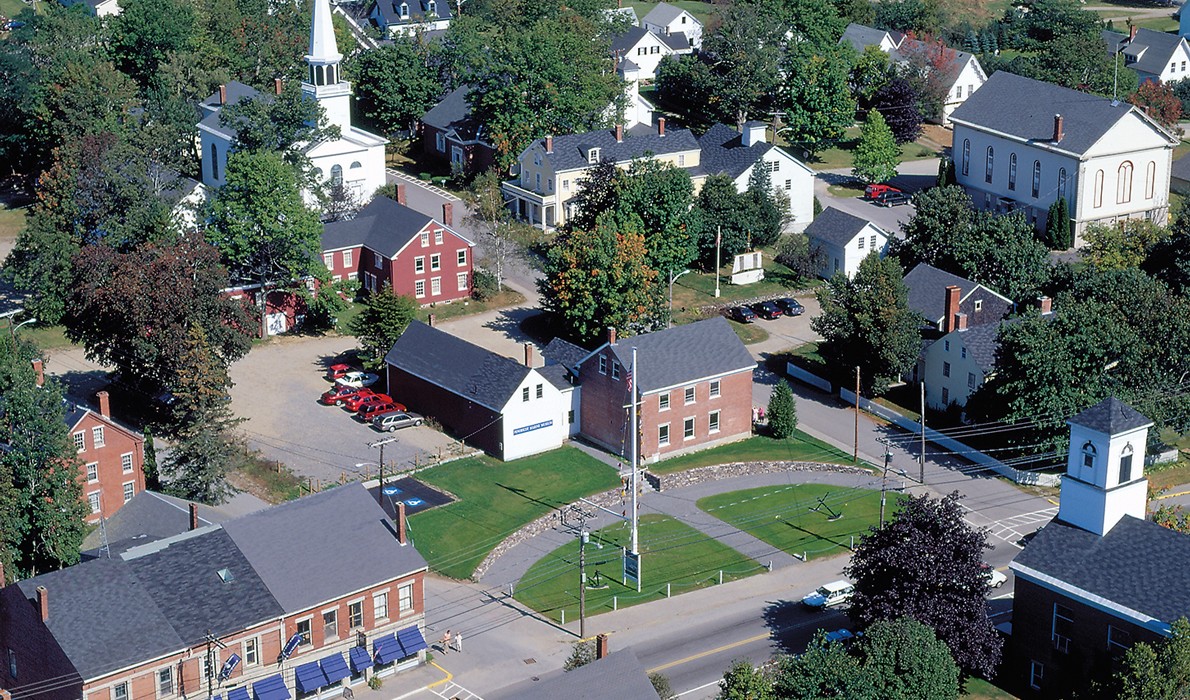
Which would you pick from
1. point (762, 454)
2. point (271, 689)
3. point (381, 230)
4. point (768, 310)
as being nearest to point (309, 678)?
point (271, 689)

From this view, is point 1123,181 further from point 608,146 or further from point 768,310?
point 608,146

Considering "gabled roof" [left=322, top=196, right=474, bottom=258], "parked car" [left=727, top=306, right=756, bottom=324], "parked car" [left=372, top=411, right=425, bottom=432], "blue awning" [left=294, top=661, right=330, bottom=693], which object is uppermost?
"gabled roof" [left=322, top=196, right=474, bottom=258]

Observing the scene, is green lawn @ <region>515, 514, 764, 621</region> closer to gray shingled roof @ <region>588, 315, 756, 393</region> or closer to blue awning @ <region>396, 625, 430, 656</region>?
blue awning @ <region>396, 625, 430, 656</region>

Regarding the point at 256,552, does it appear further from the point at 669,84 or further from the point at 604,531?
the point at 669,84

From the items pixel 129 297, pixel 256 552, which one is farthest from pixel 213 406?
pixel 256 552

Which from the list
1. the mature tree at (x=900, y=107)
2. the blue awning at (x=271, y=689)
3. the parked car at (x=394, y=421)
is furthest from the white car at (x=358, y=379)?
the mature tree at (x=900, y=107)

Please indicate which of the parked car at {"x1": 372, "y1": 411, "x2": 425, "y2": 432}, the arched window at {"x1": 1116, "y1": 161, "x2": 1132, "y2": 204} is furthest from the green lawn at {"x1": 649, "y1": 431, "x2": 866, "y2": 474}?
the arched window at {"x1": 1116, "y1": 161, "x2": 1132, "y2": 204}
